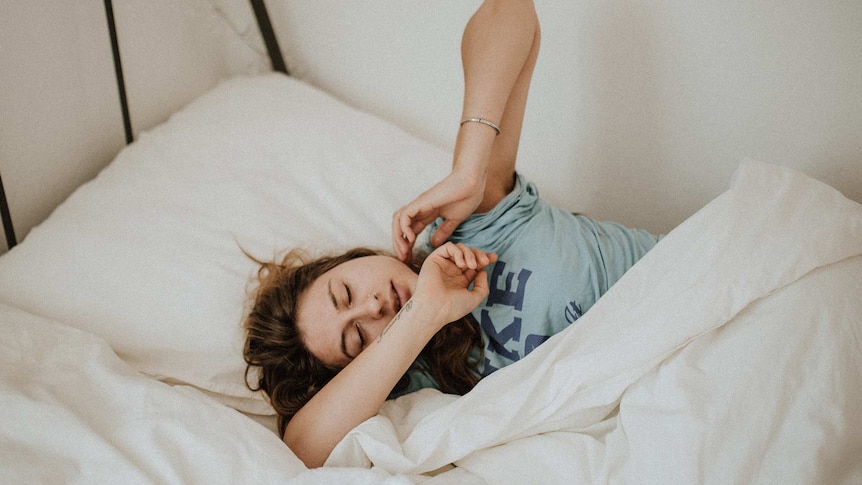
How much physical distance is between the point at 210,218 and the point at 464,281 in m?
0.51

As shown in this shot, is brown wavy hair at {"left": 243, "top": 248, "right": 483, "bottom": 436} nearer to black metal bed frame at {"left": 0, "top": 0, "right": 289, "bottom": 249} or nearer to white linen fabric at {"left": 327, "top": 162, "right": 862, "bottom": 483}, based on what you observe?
white linen fabric at {"left": 327, "top": 162, "right": 862, "bottom": 483}

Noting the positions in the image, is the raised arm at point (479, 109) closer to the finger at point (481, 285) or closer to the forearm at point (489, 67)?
the forearm at point (489, 67)

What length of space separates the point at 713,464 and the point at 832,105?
78 centimetres

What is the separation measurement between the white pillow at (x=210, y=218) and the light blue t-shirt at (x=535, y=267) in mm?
242

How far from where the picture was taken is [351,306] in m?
0.99

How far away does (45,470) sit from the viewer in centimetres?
70

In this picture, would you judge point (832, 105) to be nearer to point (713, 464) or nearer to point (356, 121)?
point (713, 464)

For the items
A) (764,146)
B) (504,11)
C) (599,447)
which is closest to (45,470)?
(599,447)

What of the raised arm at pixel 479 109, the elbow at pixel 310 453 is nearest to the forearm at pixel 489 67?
the raised arm at pixel 479 109

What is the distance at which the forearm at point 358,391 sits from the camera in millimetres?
897

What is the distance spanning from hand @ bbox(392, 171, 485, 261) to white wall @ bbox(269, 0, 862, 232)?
1.33 ft

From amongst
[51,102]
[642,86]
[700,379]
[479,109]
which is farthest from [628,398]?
[51,102]

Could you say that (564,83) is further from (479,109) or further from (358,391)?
(358,391)

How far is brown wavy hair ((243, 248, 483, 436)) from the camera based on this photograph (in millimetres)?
1016
